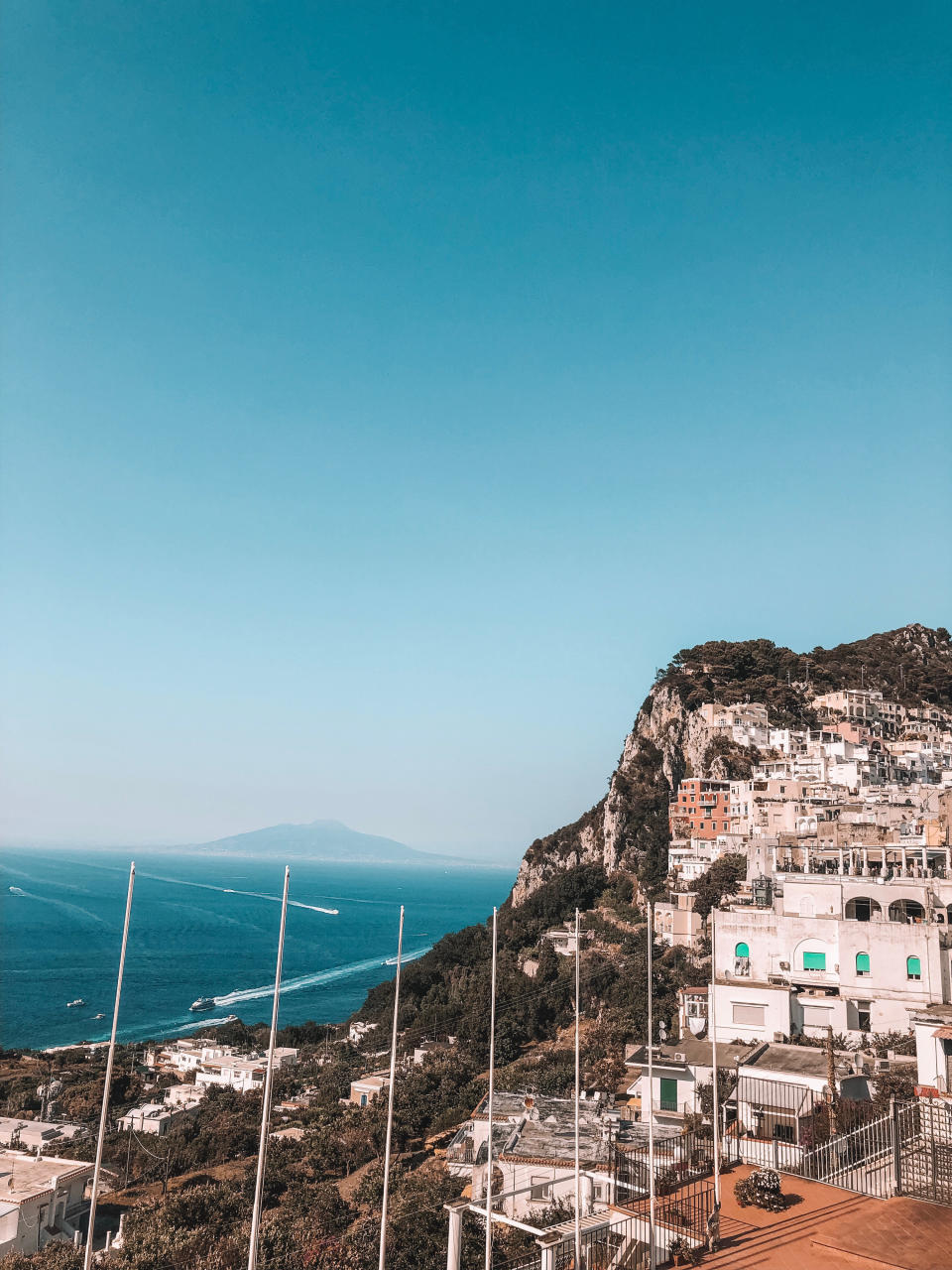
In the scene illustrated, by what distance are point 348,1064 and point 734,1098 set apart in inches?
1081

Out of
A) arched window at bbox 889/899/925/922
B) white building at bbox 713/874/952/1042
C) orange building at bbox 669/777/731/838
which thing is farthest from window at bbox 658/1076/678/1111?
orange building at bbox 669/777/731/838

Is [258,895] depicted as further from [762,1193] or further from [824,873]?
[762,1193]

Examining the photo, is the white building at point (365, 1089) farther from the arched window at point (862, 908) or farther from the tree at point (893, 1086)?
the arched window at point (862, 908)

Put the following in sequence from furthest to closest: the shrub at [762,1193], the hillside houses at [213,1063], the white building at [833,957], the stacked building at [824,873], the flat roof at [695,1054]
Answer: the hillside houses at [213,1063] → the stacked building at [824,873] → the white building at [833,957] → the flat roof at [695,1054] → the shrub at [762,1193]

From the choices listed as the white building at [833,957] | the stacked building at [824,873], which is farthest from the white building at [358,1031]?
the white building at [833,957]

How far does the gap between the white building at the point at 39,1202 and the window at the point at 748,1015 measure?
64.4 feet

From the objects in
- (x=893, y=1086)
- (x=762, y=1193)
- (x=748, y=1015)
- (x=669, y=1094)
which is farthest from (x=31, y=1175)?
(x=748, y=1015)

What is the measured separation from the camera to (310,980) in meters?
85.1

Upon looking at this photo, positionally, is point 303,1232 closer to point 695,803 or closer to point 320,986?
point 695,803

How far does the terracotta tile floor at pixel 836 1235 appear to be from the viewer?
9.27 meters

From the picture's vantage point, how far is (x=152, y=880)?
584 ft

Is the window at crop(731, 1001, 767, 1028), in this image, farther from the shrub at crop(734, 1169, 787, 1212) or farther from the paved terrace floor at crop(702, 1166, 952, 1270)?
the shrub at crop(734, 1169, 787, 1212)

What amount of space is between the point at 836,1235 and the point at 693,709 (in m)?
60.8

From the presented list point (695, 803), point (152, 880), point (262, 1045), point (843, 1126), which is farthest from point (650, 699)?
→ point (152, 880)
